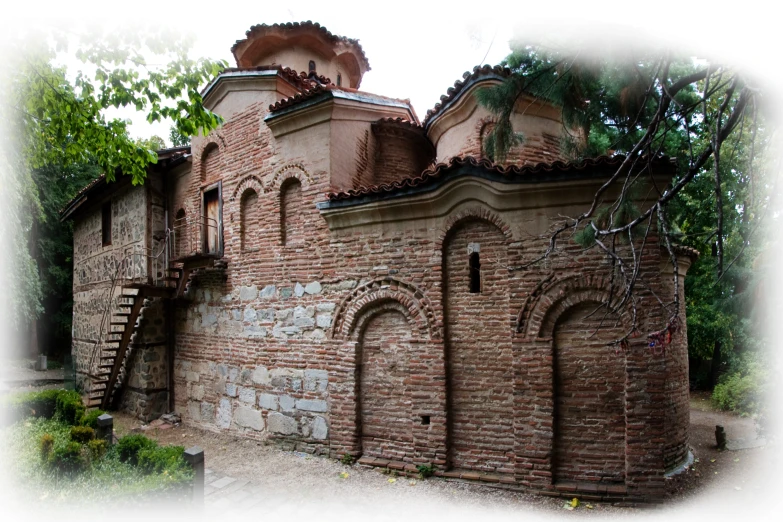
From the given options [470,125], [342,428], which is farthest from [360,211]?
[342,428]

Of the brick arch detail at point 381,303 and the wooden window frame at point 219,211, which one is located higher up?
the wooden window frame at point 219,211

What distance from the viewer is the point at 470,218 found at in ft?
21.6

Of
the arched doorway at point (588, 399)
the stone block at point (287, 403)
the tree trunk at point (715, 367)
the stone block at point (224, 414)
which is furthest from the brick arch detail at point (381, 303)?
the tree trunk at point (715, 367)

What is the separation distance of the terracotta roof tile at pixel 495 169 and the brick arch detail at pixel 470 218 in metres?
0.61

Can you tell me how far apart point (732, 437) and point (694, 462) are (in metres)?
3.10

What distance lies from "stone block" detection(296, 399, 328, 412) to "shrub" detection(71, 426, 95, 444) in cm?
321

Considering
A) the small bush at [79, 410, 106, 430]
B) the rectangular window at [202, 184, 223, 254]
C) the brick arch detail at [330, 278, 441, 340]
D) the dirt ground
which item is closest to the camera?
the dirt ground

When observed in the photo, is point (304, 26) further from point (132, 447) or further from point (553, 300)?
point (132, 447)

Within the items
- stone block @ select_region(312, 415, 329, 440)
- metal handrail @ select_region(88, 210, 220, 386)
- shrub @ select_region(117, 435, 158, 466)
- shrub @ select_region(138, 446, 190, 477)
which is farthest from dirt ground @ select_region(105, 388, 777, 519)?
metal handrail @ select_region(88, 210, 220, 386)

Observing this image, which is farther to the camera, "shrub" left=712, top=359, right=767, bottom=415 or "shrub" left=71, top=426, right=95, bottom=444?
"shrub" left=712, top=359, right=767, bottom=415

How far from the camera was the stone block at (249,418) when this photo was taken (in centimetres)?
824

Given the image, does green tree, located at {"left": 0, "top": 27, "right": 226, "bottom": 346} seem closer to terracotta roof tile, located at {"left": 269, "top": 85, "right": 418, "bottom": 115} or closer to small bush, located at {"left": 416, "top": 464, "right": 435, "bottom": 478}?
terracotta roof tile, located at {"left": 269, "top": 85, "right": 418, "bottom": 115}

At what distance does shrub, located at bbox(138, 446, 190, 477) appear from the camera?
5.27 metres

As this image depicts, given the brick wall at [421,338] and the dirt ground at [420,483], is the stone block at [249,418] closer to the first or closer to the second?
the brick wall at [421,338]
